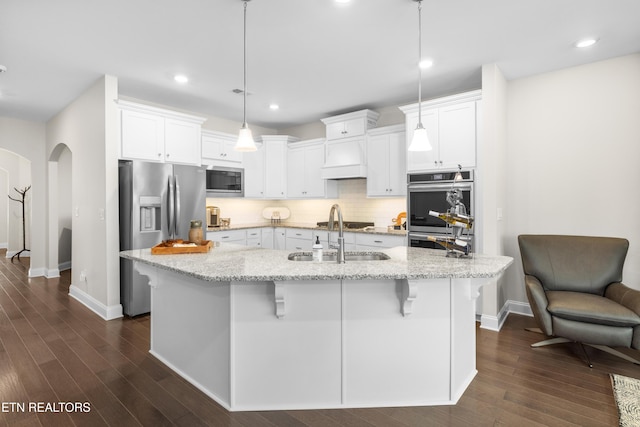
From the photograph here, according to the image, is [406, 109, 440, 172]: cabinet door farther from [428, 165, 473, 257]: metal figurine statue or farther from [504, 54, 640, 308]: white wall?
[428, 165, 473, 257]: metal figurine statue

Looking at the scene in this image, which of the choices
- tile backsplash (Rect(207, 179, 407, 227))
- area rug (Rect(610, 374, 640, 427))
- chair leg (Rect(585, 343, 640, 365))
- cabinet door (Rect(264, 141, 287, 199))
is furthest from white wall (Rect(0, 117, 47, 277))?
chair leg (Rect(585, 343, 640, 365))

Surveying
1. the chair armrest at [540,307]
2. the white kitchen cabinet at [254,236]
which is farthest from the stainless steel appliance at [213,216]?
the chair armrest at [540,307]

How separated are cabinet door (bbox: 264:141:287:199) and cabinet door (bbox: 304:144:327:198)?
0.47 m

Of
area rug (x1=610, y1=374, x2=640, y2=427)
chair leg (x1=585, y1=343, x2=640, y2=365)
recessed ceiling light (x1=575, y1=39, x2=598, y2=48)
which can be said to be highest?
recessed ceiling light (x1=575, y1=39, x2=598, y2=48)

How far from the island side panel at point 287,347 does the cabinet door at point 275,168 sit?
404cm

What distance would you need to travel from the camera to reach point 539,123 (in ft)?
12.6

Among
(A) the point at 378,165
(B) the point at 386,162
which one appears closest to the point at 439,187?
(B) the point at 386,162

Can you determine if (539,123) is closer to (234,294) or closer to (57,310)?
(234,294)

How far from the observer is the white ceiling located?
2.54m

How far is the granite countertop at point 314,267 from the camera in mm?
1835

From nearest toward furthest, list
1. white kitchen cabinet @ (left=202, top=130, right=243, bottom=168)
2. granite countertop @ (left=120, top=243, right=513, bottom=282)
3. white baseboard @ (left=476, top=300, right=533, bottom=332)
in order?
1. granite countertop @ (left=120, top=243, right=513, bottom=282)
2. white baseboard @ (left=476, top=300, right=533, bottom=332)
3. white kitchen cabinet @ (left=202, top=130, right=243, bottom=168)

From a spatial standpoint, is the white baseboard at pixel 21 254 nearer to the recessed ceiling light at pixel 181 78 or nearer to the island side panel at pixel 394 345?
the recessed ceiling light at pixel 181 78

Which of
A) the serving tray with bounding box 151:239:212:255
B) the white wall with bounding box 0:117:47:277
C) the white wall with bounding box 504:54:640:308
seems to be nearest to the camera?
the serving tray with bounding box 151:239:212:255

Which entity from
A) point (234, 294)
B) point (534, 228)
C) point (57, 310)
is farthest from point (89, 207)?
point (534, 228)
